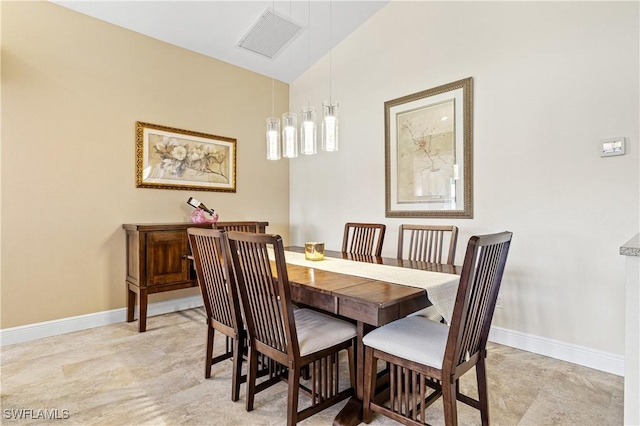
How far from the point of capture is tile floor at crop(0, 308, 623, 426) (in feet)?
5.63

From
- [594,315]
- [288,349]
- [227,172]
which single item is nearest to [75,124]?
[227,172]

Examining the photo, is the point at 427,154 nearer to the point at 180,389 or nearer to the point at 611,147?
the point at 611,147

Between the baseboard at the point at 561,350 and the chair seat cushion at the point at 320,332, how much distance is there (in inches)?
64.5

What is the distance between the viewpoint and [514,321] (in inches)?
104

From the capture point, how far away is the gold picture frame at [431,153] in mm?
2885

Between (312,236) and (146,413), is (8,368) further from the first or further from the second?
(312,236)

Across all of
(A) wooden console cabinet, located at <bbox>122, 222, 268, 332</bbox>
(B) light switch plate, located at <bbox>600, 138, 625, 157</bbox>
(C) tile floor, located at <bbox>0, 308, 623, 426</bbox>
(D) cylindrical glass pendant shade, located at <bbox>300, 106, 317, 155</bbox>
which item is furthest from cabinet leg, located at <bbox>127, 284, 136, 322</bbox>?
(B) light switch plate, located at <bbox>600, 138, 625, 157</bbox>

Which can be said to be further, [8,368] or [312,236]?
[312,236]

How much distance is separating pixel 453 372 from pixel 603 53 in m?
Answer: 2.36

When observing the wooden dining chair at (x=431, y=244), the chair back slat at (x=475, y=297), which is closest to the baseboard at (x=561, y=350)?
the wooden dining chair at (x=431, y=244)

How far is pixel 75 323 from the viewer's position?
2953 mm

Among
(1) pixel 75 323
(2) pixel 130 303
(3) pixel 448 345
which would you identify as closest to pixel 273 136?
(3) pixel 448 345

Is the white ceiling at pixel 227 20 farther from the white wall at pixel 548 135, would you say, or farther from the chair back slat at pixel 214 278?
the chair back slat at pixel 214 278

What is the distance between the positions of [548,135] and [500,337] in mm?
1626
